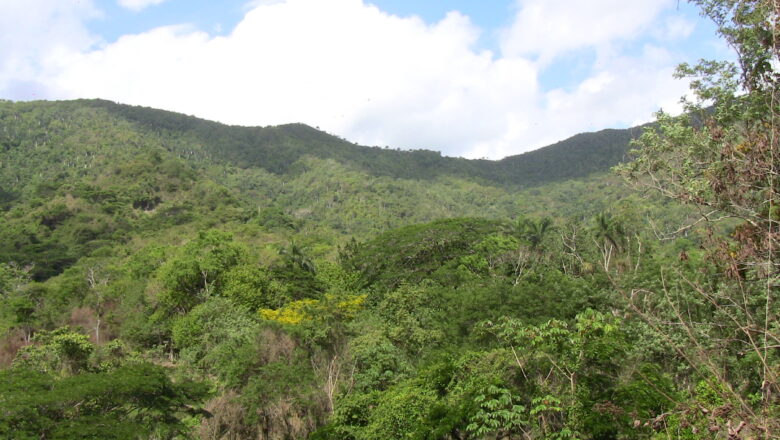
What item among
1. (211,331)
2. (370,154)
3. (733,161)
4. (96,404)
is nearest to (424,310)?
(211,331)

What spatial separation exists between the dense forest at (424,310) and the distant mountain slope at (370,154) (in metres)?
54.9

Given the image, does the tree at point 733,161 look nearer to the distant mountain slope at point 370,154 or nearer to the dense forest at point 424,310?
the dense forest at point 424,310

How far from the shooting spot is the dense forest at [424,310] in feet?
21.3

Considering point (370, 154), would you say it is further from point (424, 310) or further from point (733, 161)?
point (733, 161)

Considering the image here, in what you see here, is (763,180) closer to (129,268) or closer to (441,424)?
(441,424)

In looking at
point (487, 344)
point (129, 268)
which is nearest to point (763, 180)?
point (487, 344)

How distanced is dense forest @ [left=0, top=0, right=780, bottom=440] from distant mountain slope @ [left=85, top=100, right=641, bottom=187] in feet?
180

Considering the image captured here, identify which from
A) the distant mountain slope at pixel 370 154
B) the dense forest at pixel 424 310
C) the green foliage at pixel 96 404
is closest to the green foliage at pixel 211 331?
the dense forest at pixel 424 310

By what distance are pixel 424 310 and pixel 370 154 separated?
139 m

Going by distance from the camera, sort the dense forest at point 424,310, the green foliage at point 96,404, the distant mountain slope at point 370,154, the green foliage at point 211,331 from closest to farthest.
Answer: the dense forest at point 424,310
the green foliage at point 96,404
the green foliage at point 211,331
the distant mountain slope at point 370,154

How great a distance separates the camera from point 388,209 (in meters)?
101

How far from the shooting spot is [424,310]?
28719 millimetres

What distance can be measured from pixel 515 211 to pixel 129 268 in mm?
79129

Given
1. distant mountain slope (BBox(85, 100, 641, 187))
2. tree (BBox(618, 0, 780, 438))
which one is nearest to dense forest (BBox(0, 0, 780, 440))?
tree (BBox(618, 0, 780, 438))
